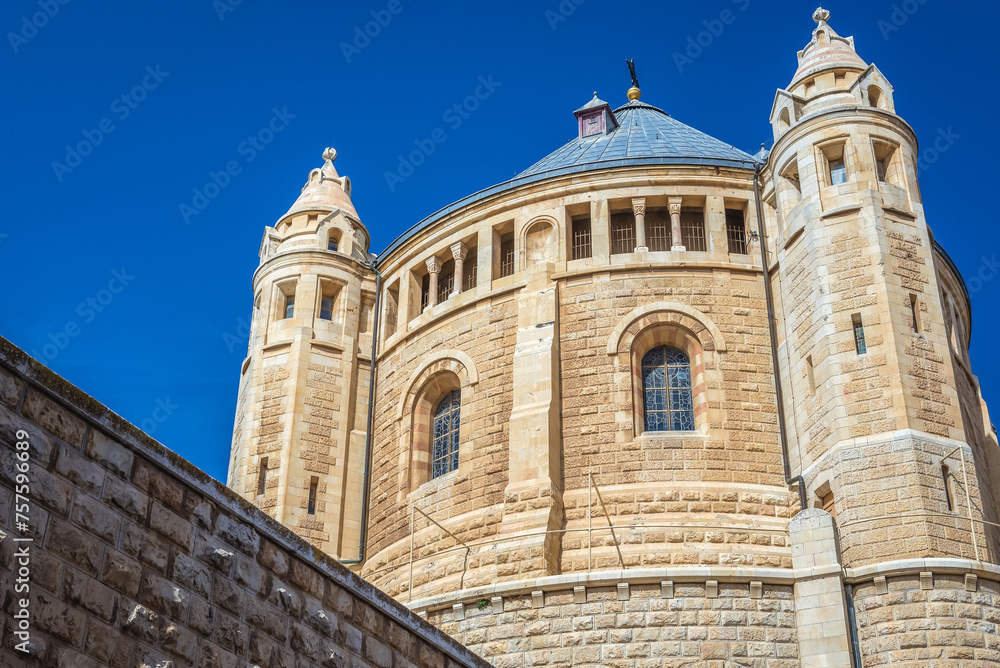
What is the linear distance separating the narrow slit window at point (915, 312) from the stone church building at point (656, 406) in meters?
0.06

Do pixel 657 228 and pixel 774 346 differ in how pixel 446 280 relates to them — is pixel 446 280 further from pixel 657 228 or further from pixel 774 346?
pixel 774 346

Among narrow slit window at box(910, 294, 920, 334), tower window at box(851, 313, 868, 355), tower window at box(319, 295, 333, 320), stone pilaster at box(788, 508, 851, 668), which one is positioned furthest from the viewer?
tower window at box(319, 295, 333, 320)

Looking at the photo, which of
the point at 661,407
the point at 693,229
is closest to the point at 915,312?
the point at 661,407

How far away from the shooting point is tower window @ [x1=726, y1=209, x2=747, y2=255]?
26.4 m

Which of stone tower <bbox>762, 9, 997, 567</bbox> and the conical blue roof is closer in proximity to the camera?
stone tower <bbox>762, 9, 997, 567</bbox>

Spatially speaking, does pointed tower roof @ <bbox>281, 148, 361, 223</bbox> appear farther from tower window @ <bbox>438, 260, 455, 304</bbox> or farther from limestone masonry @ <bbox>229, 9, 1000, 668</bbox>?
tower window @ <bbox>438, 260, 455, 304</bbox>

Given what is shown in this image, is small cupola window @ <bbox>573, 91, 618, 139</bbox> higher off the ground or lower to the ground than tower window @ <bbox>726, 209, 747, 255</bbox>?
higher

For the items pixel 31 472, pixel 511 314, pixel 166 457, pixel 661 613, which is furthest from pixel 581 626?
pixel 31 472

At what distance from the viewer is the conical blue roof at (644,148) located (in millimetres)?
26892

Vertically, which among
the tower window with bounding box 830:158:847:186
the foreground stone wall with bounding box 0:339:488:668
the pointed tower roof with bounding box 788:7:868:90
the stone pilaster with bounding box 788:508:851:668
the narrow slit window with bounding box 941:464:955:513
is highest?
the pointed tower roof with bounding box 788:7:868:90

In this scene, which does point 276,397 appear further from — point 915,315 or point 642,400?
point 915,315

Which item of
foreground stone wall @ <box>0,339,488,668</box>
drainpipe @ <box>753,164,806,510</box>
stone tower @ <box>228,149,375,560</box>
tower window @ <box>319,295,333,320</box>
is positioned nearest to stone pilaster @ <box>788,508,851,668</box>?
drainpipe @ <box>753,164,806,510</box>

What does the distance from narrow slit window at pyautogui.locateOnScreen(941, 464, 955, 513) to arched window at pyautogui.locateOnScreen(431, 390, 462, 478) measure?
10.1 m

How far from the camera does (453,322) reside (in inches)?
1074
